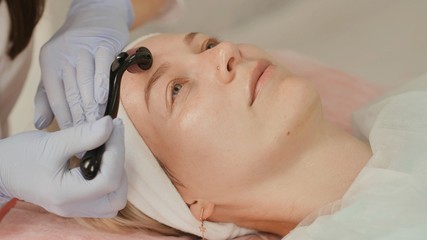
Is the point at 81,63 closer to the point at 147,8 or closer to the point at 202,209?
the point at 202,209

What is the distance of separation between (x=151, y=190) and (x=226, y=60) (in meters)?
0.33

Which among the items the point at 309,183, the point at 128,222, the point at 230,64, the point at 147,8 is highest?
the point at 230,64

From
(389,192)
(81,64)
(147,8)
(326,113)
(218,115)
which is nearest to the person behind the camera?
(389,192)

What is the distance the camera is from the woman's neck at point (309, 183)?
149 cm

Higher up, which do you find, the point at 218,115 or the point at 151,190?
the point at 218,115

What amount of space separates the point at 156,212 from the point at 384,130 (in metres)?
0.54

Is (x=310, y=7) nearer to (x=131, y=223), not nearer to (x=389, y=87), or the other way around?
(x=389, y=87)

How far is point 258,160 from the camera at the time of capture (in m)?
1.45

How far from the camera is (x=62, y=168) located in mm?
1356

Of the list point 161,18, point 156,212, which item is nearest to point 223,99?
point 156,212

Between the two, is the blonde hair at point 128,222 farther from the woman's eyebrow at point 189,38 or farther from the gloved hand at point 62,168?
the woman's eyebrow at point 189,38

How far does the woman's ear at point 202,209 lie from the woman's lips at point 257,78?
0.25 m

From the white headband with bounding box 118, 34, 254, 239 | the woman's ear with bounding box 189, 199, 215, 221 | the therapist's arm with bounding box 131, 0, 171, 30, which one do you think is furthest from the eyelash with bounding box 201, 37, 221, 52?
the therapist's arm with bounding box 131, 0, 171, 30

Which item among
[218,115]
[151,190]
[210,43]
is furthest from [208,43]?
[151,190]
